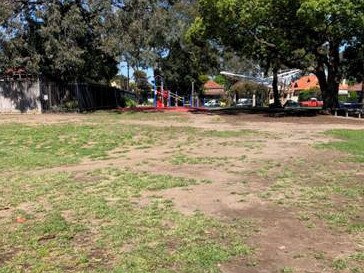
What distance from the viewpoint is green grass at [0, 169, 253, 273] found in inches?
211

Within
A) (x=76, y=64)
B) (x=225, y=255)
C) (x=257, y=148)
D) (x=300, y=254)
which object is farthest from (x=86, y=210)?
(x=76, y=64)

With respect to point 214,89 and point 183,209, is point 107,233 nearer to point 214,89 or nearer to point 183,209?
point 183,209

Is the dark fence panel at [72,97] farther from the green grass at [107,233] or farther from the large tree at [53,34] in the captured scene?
the green grass at [107,233]

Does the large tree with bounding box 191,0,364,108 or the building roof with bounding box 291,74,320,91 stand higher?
the large tree with bounding box 191,0,364,108

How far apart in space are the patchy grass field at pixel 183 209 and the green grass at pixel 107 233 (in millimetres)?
13

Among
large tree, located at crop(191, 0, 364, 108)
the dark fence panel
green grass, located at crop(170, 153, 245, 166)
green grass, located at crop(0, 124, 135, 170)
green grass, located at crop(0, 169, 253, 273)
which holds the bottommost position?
green grass, located at crop(0, 169, 253, 273)

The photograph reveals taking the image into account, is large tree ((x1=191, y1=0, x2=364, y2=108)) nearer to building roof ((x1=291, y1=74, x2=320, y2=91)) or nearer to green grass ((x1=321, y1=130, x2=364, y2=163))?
green grass ((x1=321, y1=130, x2=364, y2=163))

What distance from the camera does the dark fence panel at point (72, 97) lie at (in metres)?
33.5

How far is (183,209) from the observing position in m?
7.39

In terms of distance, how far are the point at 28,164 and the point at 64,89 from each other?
78.4 feet

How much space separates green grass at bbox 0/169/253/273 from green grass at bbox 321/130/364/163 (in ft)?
17.8

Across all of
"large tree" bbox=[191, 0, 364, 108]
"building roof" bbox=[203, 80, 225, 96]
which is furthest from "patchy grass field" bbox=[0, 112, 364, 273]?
"building roof" bbox=[203, 80, 225, 96]

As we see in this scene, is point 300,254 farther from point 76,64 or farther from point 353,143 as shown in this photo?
point 76,64

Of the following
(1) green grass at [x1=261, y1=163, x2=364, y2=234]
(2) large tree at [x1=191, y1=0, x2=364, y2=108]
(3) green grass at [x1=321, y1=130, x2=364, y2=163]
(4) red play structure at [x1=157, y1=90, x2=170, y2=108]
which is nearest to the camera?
(1) green grass at [x1=261, y1=163, x2=364, y2=234]
